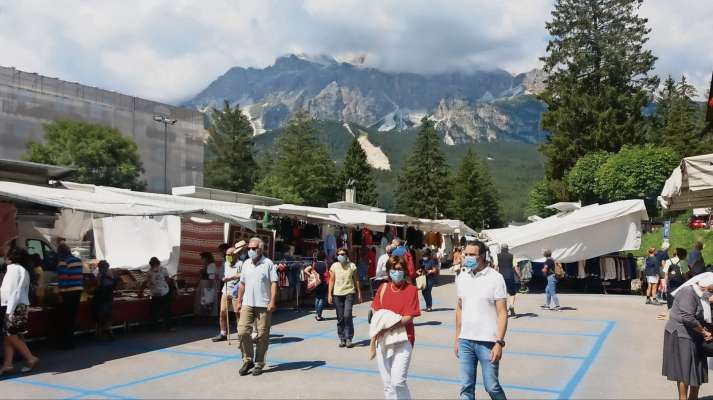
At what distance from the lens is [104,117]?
230 ft

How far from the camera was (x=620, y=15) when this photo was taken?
4075 centimetres

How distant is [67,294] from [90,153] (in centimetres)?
3943

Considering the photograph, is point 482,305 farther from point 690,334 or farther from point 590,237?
point 590,237

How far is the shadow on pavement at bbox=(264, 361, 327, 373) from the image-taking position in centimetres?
820

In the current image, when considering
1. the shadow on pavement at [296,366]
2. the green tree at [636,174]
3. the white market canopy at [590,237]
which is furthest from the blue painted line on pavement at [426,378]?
the green tree at [636,174]

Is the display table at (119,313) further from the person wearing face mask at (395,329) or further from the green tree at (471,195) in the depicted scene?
the green tree at (471,195)

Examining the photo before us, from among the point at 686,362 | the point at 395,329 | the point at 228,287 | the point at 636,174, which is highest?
the point at 636,174

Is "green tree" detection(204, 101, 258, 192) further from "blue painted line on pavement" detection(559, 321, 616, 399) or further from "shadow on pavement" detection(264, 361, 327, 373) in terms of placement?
"shadow on pavement" detection(264, 361, 327, 373)

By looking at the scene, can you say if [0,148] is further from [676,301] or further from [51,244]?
[676,301]

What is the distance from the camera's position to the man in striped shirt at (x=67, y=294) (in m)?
9.81

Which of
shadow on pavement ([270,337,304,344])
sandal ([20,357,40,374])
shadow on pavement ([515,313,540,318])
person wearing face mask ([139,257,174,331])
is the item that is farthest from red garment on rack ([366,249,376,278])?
sandal ([20,357,40,374])

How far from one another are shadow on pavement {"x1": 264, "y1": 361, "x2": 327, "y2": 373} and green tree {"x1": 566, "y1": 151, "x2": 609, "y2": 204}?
29308 mm

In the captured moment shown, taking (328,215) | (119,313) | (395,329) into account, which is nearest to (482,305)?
(395,329)

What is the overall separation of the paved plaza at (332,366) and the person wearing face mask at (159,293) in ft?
1.57
